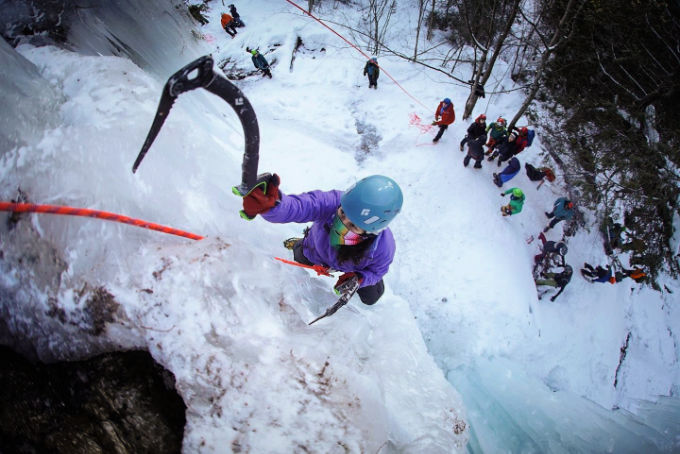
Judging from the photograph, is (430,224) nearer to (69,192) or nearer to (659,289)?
(69,192)

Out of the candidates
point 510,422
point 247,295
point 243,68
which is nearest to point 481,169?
point 510,422

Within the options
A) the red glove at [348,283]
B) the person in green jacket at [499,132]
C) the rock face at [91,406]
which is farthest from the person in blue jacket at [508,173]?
the rock face at [91,406]

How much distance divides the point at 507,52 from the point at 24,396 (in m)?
14.8

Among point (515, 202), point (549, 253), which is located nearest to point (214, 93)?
point (515, 202)

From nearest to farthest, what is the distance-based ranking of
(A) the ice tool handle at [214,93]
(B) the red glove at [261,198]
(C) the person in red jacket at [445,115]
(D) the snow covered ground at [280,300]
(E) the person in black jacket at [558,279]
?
(A) the ice tool handle at [214,93] < (D) the snow covered ground at [280,300] < (B) the red glove at [261,198] < (E) the person in black jacket at [558,279] < (C) the person in red jacket at [445,115]

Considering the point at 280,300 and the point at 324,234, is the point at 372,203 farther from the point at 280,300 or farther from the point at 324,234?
the point at 280,300

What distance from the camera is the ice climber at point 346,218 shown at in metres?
1.94

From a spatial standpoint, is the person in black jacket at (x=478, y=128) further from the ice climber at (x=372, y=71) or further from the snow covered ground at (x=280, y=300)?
the ice climber at (x=372, y=71)

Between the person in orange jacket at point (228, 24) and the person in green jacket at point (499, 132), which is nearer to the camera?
the person in green jacket at point (499, 132)

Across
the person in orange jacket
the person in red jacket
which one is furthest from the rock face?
the person in orange jacket

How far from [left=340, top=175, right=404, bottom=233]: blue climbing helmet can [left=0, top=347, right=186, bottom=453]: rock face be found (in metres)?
1.46

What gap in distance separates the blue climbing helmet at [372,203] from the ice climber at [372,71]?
7.42 m

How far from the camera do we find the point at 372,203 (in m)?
1.93

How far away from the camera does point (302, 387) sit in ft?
5.24
